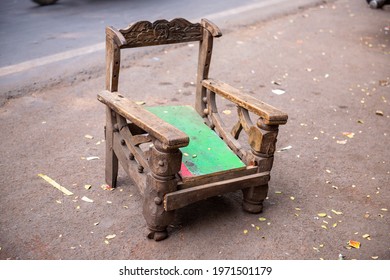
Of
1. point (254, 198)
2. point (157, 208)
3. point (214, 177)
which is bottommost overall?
point (254, 198)

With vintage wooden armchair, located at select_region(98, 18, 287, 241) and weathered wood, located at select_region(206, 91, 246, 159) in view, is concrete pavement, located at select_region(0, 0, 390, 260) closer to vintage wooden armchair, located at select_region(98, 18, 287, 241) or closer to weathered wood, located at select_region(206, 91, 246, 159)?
vintage wooden armchair, located at select_region(98, 18, 287, 241)

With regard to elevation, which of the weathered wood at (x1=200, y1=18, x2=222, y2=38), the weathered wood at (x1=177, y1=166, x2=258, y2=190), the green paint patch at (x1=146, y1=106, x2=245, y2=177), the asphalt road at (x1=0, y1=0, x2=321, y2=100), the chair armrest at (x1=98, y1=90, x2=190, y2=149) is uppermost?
the weathered wood at (x1=200, y1=18, x2=222, y2=38)

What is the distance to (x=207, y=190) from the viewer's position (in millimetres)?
2930

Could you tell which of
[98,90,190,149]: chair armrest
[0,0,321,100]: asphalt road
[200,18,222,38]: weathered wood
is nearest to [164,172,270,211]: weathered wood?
[98,90,190,149]: chair armrest

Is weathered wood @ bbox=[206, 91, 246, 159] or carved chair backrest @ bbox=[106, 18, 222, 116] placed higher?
carved chair backrest @ bbox=[106, 18, 222, 116]

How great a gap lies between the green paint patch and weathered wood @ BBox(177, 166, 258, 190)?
3 centimetres

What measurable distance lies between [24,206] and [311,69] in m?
4.66

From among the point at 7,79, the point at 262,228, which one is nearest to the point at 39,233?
the point at 262,228

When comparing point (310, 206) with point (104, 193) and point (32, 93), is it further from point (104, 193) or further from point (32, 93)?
point (32, 93)

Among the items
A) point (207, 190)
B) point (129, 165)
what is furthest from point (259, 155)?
point (129, 165)

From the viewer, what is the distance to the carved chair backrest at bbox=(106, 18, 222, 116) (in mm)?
3027

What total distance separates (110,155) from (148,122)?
31.6 inches

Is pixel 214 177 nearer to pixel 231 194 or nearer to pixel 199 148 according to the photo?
pixel 199 148

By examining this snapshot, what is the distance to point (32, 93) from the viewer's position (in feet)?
17.0
